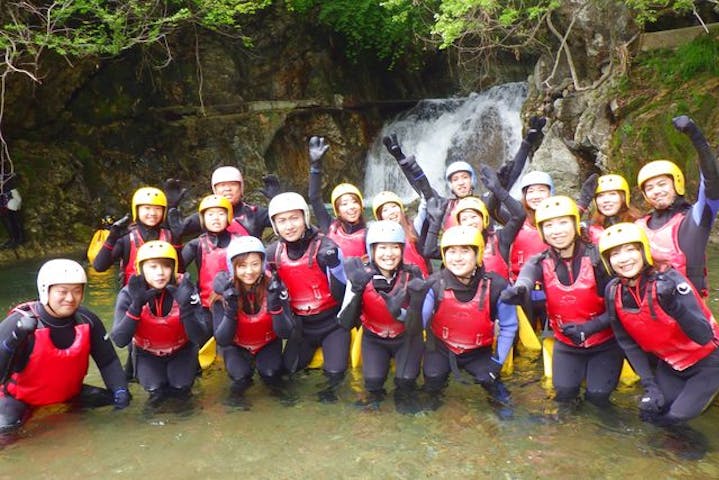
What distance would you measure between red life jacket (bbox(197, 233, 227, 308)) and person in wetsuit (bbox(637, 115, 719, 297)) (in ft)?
12.1

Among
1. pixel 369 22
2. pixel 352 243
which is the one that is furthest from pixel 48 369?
pixel 369 22

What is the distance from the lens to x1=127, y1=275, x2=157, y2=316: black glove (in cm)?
Result: 461

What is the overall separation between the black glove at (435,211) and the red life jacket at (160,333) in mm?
2558

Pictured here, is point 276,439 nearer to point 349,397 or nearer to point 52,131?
point 349,397

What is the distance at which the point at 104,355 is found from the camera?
4.79 m

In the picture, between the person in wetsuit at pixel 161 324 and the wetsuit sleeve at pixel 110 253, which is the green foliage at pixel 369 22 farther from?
the person in wetsuit at pixel 161 324

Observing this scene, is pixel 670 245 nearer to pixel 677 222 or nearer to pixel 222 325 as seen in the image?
pixel 677 222

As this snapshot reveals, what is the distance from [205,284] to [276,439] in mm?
1790

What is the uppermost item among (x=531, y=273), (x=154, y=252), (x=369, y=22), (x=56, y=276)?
(x=369, y=22)

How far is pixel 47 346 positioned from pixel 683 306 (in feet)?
14.3

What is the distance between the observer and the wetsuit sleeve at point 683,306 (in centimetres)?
375

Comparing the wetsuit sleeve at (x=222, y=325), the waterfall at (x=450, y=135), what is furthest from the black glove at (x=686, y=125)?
the waterfall at (x=450, y=135)

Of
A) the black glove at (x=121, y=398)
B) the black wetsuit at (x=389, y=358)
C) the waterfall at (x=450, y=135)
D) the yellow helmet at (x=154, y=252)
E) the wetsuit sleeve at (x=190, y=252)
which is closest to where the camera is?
the yellow helmet at (x=154, y=252)

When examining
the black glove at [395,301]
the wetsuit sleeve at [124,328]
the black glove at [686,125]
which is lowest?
the wetsuit sleeve at [124,328]
